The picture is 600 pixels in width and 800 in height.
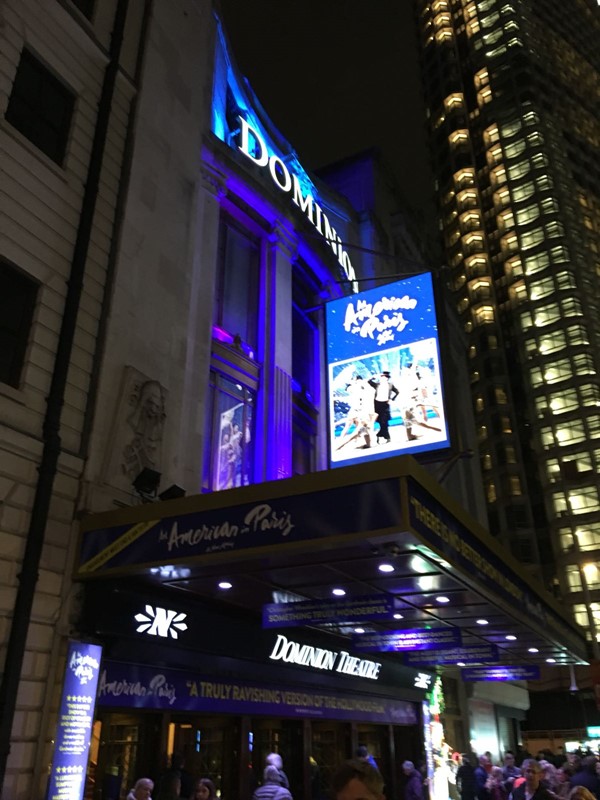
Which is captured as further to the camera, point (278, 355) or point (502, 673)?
point (502, 673)

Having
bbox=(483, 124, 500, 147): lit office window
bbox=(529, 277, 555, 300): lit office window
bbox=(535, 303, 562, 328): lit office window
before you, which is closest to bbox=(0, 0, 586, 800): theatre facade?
bbox=(535, 303, 562, 328): lit office window

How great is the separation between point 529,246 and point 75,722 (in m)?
83.8

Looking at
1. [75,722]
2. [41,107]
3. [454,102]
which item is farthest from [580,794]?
[454,102]

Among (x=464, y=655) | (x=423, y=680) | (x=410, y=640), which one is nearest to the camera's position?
(x=410, y=640)

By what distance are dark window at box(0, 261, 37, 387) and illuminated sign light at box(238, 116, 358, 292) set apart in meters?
9.60

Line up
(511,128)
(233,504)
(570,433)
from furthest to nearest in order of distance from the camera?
1. (511,128)
2. (570,433)
3. (233,504)

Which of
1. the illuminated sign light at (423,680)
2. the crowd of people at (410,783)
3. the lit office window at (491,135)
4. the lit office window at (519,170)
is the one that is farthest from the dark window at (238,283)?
the lit office window at (491,135)

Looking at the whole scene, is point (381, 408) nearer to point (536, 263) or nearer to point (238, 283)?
point (238, 283)

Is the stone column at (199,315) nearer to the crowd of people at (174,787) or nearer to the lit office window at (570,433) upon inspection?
the crowd of people at (174,787)

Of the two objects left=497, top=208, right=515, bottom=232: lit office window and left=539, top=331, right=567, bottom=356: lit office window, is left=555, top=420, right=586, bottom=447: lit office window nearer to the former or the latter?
left=539, top=331, right=567, bottom=356: lit office window

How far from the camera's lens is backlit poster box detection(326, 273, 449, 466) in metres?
13.5

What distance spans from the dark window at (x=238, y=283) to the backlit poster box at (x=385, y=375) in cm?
259

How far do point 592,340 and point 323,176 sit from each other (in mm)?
50087

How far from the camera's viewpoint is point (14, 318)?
10.4 meters
